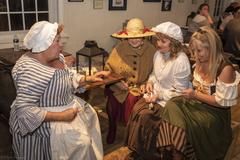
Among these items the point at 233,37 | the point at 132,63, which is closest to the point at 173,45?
the point at 132,63

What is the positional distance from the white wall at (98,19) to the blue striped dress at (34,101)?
196cm

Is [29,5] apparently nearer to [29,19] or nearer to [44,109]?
[29,19]

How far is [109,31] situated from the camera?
405cm

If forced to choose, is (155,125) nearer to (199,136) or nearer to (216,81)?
(199,136)

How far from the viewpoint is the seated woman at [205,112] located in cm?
185

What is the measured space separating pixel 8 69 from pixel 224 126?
1.95 m

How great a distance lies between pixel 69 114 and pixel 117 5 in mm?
2705

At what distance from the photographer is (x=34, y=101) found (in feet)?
4.96

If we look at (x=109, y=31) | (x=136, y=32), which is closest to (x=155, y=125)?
(x=136, y=32)

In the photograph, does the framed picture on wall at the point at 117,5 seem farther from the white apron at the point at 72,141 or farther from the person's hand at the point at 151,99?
the white apron at the point at 72,141

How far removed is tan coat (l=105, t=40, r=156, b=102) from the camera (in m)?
2.45

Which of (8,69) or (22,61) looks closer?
(22,61)

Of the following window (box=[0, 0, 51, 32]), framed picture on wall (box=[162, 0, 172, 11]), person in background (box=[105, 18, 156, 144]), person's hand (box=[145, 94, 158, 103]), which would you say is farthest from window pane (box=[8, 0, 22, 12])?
framed picture on wall (box=[162, 0, 172, 11])

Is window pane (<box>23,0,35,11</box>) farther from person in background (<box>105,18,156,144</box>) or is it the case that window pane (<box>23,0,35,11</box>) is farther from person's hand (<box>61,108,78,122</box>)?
person's hand (<box>61,108,78,122</box>)
